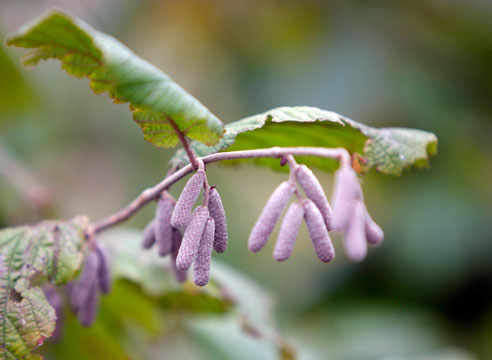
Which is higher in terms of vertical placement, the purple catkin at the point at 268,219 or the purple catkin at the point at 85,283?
the purple catkin at the point at 268,219

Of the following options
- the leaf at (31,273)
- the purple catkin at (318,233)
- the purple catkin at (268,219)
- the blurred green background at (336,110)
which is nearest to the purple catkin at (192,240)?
the purple catkin at (268,219)

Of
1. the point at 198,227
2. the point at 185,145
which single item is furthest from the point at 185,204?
the point at 185,145

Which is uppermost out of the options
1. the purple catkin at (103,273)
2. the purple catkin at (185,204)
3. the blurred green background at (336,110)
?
the blurred green background at (336,110)

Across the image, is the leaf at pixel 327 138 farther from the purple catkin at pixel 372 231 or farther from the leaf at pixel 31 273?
the leaf at pixel 31 273

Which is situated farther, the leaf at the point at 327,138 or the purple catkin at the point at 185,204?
the leaf at the point at 327,138

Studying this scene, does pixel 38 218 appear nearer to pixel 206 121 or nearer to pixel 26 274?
pixel 26 274

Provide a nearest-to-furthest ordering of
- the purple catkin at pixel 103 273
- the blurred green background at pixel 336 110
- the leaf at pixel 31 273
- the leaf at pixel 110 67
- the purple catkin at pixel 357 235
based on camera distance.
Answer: the leaf at pixel 110 67
the purple catkin at pixel 357 235
the leaf at pixel 31 273
the purple catkin at pixel 103 273
the blurred green background at pixel 336 110

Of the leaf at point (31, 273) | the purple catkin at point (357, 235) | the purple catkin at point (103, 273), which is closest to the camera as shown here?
the purple catkin at point (357, 235)
